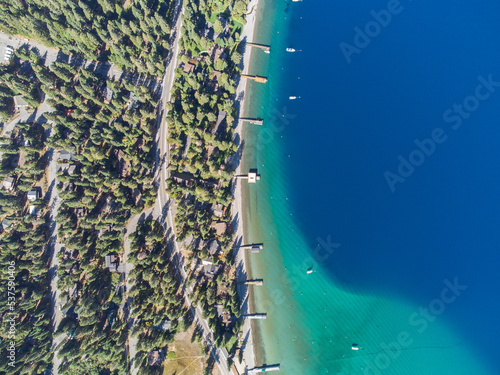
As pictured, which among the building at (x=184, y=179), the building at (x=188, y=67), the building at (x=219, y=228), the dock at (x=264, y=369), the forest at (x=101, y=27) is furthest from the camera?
the building at (x=188, y=67)

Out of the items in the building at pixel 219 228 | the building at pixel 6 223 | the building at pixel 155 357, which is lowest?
the building at pixel 155 357

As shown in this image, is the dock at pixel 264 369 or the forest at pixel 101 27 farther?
the forest at pixel 101 27

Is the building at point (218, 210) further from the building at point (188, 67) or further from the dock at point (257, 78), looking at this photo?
the building at point (188, 67)

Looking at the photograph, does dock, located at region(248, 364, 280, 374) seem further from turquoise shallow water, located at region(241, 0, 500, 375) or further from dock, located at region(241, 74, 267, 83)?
dock, located at region(241, 74, 267, 83)

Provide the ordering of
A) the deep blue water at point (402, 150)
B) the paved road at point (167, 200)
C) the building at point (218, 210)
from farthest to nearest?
the deep blue water at point (402, 150) < the building at point (218, 210) < the paved road at point (167, 200)

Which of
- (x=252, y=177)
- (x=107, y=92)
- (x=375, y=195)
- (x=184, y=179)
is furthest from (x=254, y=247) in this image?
(x=107, y=92)

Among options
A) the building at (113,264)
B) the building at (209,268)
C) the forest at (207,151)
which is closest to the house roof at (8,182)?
the building at (113,264)

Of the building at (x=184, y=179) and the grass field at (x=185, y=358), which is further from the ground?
the building at (x=184, y=179)

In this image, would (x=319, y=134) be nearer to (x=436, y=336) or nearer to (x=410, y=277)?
(x=410, y=277)
